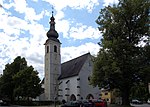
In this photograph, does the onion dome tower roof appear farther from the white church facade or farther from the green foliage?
the green foliage

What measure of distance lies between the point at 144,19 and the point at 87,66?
35.4m

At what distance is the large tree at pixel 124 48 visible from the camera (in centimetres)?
3978

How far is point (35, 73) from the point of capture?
65688 millimetres

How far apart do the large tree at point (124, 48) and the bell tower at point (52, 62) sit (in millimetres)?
39495

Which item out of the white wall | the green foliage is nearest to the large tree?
the green foliage

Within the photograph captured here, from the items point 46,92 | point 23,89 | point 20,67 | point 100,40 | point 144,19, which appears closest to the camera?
point 144,19

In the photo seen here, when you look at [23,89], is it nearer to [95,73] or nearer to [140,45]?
[95,73]

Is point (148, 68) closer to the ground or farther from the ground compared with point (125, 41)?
closer to the ground

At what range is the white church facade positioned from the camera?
74250 mm

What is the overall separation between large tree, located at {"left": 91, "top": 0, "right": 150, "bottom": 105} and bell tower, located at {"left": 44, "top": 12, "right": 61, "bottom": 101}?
130 feet

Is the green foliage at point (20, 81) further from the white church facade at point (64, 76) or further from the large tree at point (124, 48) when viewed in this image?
the large tree at point (124, 48)

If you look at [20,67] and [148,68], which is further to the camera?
[20,67]

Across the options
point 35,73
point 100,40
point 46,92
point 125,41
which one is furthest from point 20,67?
point 125,41

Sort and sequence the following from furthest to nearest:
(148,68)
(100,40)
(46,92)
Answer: (46,92) → (100,40) → (148,68)
